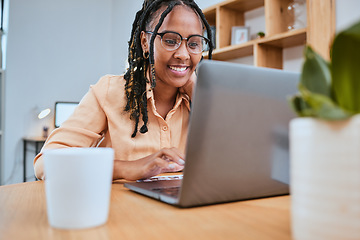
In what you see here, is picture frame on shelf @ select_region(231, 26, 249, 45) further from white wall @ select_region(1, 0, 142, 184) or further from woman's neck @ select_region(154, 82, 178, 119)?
white wall @ select_region(1, 0, 142, 184)

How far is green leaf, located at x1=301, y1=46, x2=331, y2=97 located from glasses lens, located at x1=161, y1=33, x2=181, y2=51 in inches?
37.2

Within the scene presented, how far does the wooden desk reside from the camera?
0.44 meters

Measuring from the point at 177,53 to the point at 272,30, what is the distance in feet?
4.39

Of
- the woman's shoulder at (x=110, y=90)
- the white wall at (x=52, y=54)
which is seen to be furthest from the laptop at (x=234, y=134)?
the white wall at (x=52, y=54)

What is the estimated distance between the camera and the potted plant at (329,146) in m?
0.34

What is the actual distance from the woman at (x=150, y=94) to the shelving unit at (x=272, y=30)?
767 mm

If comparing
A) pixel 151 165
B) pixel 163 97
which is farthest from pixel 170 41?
pixel 151 165

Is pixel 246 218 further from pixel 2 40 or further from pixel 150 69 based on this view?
pixel 2 40

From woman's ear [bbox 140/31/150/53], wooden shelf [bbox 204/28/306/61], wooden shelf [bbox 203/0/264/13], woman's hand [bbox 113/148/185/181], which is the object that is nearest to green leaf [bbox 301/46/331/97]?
woman's hand [bbox 113/148/185/181]

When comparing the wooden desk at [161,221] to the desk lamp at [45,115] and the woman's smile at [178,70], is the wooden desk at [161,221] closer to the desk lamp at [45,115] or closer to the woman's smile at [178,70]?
the woman's smile at [178,70]

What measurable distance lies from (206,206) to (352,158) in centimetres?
30

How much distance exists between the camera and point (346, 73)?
14.1 inches

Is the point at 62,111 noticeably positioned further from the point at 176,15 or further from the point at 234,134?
the point at 234,134

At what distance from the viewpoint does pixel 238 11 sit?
2865 millimetres
